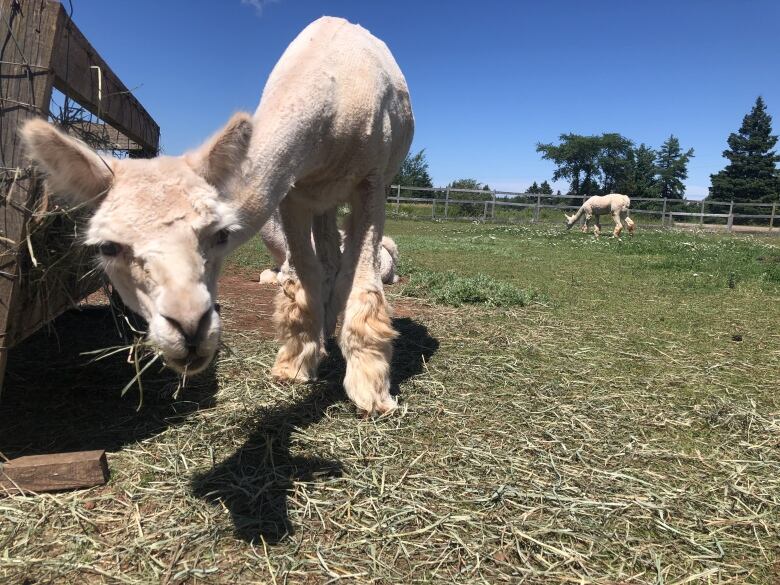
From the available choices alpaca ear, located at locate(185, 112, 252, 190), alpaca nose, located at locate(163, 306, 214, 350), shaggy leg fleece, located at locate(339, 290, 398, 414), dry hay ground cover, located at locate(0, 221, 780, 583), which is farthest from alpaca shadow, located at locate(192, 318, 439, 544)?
alpaca ear, located at locate(185, 112, 252, 190)

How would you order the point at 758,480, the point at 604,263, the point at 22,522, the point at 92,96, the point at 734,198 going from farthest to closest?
1. the point at 734,198
2. the point at 604,263
3. the point at 92,96
4. the point at 758,480
5. the point at 22,522

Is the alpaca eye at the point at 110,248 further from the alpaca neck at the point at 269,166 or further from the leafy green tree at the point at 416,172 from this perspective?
the leafy green tree at the point at 416,172

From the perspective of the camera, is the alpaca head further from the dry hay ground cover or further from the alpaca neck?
the dry hay ground cover

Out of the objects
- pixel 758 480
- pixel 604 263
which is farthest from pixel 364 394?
pixel 604 263

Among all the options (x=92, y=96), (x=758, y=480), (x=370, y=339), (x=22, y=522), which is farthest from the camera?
(x=370, y=339)

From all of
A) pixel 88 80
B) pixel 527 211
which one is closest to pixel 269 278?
pixel 88 80

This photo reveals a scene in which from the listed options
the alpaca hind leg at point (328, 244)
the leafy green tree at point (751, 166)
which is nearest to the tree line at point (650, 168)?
the leafy green tree at point (751, 166)

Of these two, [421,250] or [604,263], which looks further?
[421,250]

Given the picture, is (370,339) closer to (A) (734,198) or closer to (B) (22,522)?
(B) (22,522)

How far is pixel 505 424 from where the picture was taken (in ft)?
10.2

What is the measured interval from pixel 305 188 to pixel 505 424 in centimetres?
197

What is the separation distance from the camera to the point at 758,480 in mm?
2549

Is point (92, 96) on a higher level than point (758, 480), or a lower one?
higher

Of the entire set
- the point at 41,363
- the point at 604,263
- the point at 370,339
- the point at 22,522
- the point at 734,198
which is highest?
the point at 734,198
